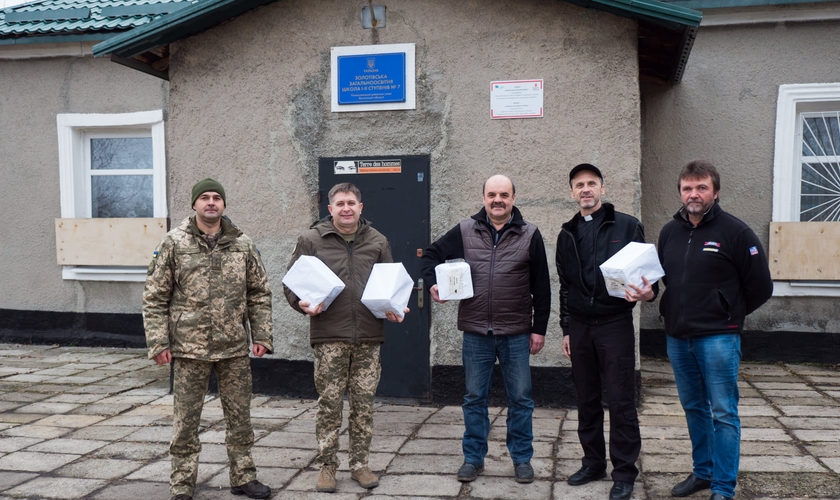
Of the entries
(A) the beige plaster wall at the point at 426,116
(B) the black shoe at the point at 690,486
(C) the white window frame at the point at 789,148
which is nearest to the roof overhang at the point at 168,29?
(A) the beige plaster wall at the point at 426,116

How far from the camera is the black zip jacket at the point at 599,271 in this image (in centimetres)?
409

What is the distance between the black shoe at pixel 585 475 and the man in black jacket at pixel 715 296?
65 centimetres

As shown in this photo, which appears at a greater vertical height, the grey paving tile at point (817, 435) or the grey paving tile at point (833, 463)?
the grey paving tile at point (833, 463)

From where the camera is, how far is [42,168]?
30.9 feet

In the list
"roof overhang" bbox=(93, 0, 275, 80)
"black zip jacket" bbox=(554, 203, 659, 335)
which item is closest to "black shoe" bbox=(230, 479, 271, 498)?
"black zip jacket" bbox=(554, 203, 659, 335)

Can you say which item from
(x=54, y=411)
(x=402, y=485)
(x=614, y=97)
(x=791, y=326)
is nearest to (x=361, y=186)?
(x=614, y=97)

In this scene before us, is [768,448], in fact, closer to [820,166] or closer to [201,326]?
[201,326]

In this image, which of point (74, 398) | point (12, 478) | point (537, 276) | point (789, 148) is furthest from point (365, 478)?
point (789, 148)

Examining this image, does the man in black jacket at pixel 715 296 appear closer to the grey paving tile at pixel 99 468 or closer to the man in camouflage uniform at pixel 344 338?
the man in camouflage uniform at pixel 344 338

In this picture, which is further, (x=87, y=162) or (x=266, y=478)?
(x=87, y=162)

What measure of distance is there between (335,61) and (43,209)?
17.7 feet

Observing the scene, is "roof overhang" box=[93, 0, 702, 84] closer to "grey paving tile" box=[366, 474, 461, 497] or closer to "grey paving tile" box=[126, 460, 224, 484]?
"grey paving tile" box=[126, 460, 224, 484]

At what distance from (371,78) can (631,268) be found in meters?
3.30

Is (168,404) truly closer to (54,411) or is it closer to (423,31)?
(54,411)
